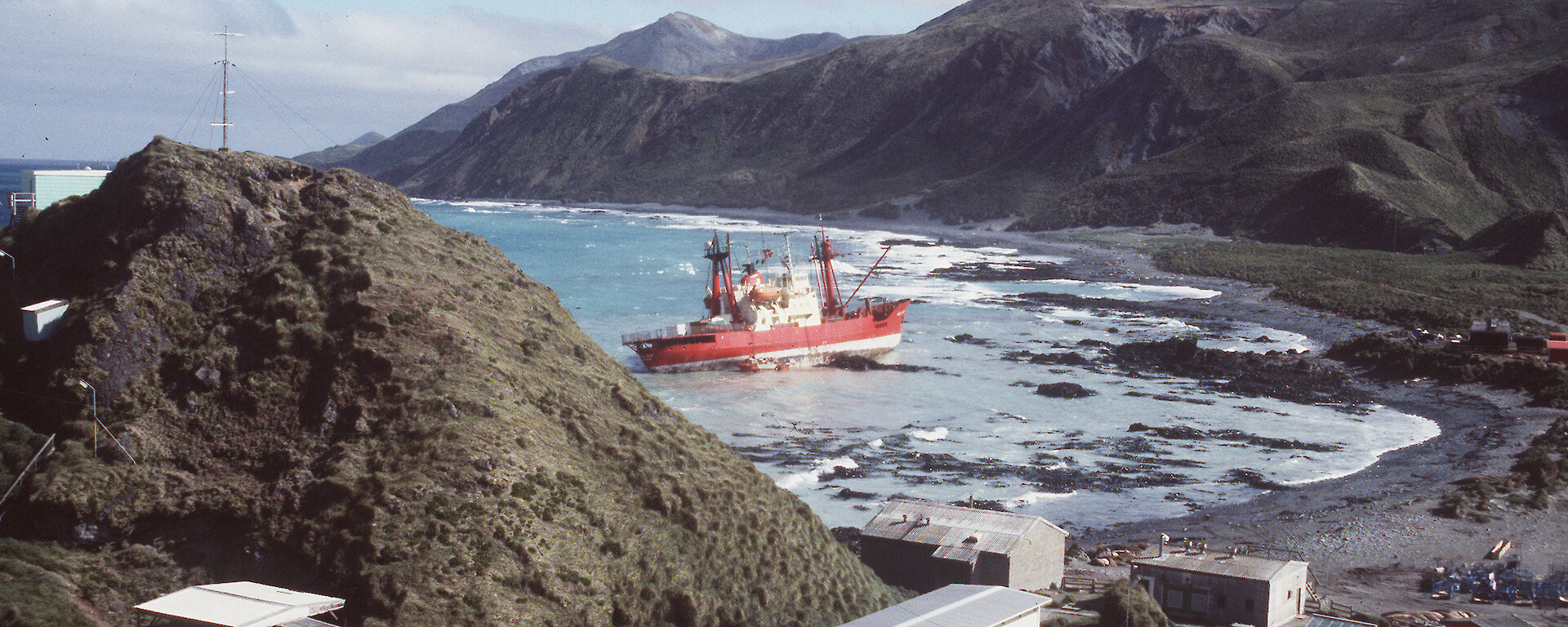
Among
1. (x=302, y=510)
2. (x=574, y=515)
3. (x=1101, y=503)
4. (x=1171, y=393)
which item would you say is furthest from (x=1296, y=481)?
(x=302, y=510)

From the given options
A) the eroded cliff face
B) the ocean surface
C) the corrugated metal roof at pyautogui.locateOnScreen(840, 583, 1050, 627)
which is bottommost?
the ocean surface

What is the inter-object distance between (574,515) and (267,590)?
4615mm

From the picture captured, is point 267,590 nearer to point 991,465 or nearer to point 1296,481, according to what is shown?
point 991,465

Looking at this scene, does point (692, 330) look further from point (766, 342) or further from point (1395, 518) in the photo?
point (1395, 518)

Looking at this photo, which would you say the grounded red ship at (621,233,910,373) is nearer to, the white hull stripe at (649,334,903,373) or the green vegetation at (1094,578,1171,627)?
the white hull stripe at (649,334,903,373)

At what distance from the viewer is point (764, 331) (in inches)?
2103

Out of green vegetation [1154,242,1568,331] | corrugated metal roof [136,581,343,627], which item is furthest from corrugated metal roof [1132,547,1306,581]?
green vegetation [1154,242,1568,331]

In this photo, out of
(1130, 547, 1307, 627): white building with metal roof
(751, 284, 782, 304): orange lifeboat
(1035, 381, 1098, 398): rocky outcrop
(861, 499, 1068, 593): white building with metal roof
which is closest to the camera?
(1130, 547, 1307, 627): white building with metal roof

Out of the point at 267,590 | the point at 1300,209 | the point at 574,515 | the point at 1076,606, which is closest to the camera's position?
the point at 267,590

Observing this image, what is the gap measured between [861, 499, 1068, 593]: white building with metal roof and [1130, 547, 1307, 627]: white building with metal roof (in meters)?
1.59

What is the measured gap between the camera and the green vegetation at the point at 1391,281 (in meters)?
62.2

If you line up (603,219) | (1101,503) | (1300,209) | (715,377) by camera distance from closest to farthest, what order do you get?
(1101,503), (715,377), (1300,209), (603,219)

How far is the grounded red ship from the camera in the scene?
52.8 metres

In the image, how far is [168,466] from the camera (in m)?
18.0
